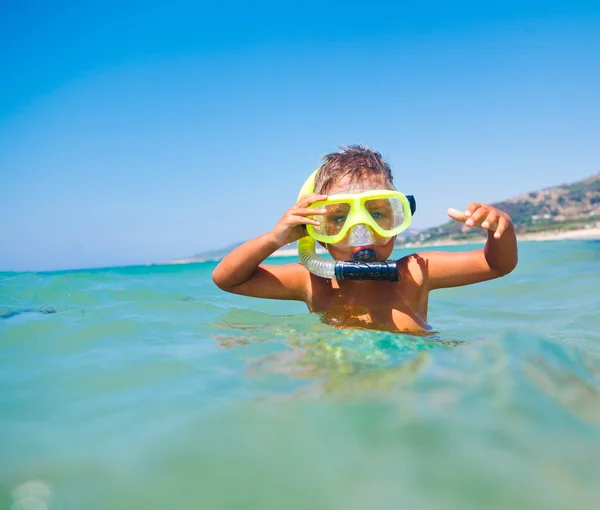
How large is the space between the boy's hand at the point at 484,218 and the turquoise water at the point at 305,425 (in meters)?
0.72

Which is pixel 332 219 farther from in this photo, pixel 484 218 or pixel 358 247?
pixel 484 218

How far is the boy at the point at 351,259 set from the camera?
3.06m

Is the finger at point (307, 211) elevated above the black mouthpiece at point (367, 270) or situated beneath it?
elevated above

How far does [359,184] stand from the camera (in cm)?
323

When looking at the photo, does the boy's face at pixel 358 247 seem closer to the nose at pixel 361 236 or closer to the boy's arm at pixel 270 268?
the nose at pixel 361 236

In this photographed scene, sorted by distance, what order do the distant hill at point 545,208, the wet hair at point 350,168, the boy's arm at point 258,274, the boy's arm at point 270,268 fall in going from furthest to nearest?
the distant hill at point 545,208 → the wet hair at point 350,168 → the boy's arm at point 258,274 → the boy's arm at point 270,268

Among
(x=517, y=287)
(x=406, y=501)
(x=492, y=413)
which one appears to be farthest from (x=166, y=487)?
(x=517, y=287)

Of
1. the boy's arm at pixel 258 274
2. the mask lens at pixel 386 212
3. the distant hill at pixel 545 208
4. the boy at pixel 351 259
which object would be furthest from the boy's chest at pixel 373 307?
the distant hill at pixel 545 208

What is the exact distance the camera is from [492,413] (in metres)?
1.49

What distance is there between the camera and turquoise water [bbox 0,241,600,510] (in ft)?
3.89

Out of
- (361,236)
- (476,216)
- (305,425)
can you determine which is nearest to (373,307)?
(361,236)

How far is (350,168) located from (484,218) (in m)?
0.97

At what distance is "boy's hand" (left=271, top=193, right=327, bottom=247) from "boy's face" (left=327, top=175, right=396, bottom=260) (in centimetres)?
22

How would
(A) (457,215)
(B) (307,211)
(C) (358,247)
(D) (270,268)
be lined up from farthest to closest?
(D) (270,268)
(C) (358,247)
(B) (307,211)
(A) (457,215)
